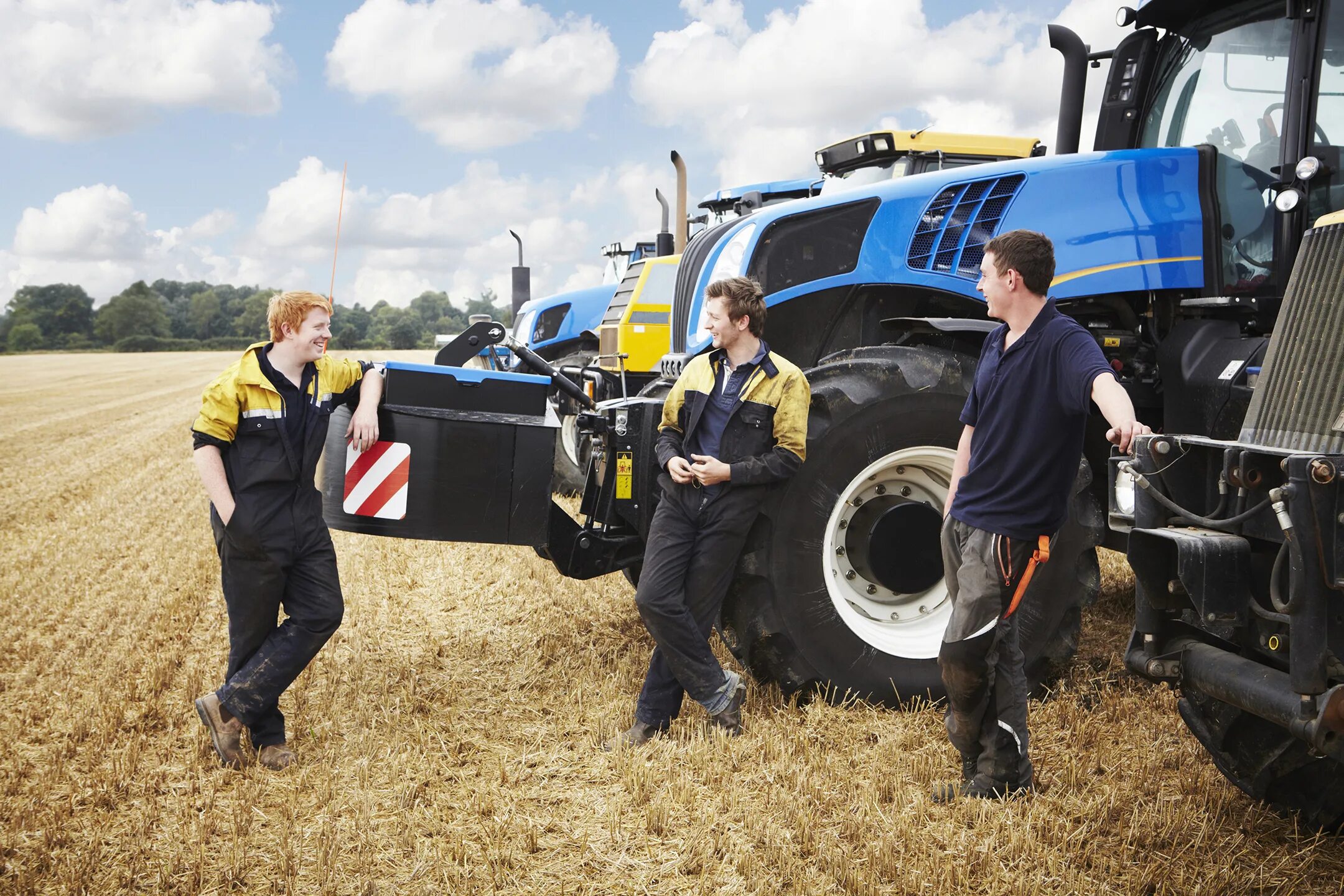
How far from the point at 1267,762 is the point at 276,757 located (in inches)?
129

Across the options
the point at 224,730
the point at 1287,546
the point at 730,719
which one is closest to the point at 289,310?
the point at 224,730

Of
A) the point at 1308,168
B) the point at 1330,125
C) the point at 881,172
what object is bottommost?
the point at 1308,168

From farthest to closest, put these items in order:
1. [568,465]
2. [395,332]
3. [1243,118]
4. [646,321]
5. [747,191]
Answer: [395,332], [747,191], [646,321], [568,465], [1243,118]

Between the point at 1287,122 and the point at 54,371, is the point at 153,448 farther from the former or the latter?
the point at 54,371

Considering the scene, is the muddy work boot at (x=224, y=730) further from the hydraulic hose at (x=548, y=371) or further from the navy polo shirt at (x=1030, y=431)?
the navy polo shirt at (x=1030, y=431)

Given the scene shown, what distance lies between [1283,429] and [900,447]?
5.23 ft

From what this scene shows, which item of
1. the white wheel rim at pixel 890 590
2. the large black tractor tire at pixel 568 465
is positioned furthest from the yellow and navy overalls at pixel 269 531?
the large black tractor tire at pixel 568 465

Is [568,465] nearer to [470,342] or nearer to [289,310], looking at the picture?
[470,342]

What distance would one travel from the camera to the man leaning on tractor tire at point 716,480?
3984 mm

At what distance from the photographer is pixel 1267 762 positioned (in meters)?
3.11

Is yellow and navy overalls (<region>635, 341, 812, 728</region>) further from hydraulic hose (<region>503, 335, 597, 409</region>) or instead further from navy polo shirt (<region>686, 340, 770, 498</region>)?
hydraulic hose (<region>503, 335, 597, 409</region>)

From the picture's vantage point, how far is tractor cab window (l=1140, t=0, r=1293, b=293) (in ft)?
14.7

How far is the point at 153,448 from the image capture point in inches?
535

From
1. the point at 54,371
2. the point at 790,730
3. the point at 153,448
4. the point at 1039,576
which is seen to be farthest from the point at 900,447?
the point at 54,371
